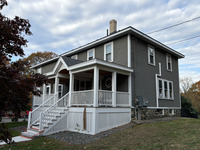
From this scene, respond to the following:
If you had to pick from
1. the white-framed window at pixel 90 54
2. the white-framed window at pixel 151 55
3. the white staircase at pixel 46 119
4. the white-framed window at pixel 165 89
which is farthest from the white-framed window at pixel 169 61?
the white staircase at pixel 46 119

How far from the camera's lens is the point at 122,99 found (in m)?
10.5

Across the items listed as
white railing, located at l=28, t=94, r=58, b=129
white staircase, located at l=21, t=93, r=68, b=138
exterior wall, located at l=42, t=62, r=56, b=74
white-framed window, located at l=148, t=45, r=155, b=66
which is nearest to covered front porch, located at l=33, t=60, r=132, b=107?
white staircase, located at l=21, t=93, r=68, b=138

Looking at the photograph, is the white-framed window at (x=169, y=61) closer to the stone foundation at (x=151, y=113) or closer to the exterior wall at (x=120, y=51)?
the stone foundation at (x=151, y=113)

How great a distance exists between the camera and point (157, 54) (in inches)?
551

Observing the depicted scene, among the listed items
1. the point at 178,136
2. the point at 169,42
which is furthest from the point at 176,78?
the point at 178,136

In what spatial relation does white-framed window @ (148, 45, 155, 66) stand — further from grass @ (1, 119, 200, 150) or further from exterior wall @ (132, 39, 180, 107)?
grass @ (1, 119, 200, 150)

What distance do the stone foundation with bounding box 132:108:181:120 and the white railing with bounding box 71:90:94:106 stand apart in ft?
10.5

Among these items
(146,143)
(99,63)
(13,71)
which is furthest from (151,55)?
(13,71)

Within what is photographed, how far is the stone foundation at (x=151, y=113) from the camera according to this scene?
11008 millimetres

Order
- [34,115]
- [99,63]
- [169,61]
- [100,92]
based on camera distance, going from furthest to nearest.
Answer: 1. [169,61]
2. [34,115]
3. [100,92]
4. [99,63]

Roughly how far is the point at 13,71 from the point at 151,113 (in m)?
10.7

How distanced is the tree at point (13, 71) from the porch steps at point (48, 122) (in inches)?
223

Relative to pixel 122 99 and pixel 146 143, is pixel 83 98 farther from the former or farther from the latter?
pixel 146 143

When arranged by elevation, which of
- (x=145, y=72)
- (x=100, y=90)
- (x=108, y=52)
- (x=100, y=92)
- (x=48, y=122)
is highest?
(x=108, y=52)
